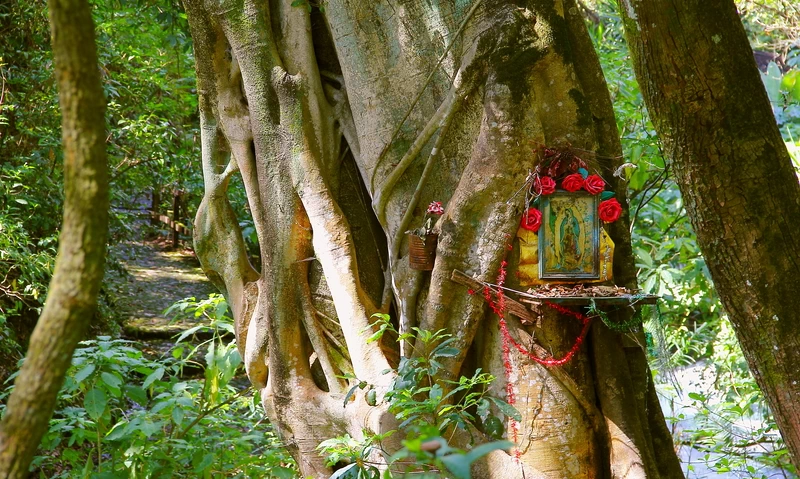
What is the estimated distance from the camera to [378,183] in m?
3.64

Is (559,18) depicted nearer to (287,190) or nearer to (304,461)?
(287,190)

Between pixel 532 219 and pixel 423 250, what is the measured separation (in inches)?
19.1

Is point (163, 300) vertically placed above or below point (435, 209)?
above

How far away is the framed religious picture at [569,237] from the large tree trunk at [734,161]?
0.55 m

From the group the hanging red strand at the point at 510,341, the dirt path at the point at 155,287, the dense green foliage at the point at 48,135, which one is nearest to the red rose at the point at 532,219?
the hanging red strand at the point at 510,341

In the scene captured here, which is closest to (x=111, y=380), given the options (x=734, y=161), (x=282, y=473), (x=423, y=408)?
(x=282, y=473)

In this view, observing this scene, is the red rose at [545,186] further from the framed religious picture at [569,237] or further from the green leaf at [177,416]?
the green leaf at [177,416]

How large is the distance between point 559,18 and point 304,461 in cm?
250

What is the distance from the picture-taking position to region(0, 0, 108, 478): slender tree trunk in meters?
1.29

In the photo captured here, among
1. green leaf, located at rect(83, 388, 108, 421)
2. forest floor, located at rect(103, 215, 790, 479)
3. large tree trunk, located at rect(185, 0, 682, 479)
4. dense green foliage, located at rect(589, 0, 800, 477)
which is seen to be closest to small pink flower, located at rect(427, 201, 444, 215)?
large tree trunk, located at rect(185, 0, 682, 479)

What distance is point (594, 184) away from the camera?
10.1 feet

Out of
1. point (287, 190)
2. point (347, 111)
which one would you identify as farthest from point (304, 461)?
point (347, 111)

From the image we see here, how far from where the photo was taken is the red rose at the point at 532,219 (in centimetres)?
309

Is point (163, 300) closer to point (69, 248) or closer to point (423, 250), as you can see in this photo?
point (423, 250)
